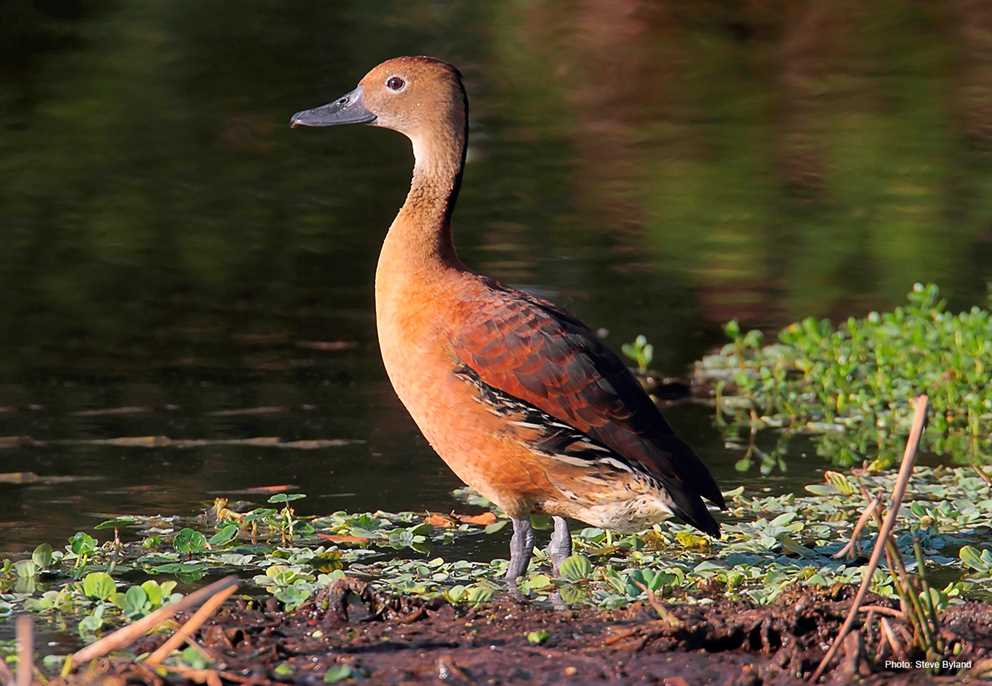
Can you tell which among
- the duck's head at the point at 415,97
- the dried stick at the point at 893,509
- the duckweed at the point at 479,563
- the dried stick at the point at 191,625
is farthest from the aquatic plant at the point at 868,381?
the dried stick at the point at 191,625

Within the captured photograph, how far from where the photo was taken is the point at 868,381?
9.29 m

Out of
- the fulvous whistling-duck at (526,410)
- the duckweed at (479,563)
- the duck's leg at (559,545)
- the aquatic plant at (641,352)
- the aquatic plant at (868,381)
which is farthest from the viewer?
the aquatic plant at (641,352)

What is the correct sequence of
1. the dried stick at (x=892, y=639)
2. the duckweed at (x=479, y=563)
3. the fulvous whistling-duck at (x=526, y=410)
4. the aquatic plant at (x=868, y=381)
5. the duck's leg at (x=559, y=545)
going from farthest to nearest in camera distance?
the aquatic plant at (x=868, y=381), the duck's leg at (x=559, y=545), the fulvous whistling-duck at (x=526, y=410), the duckweed at (x=479, y=563), the dried stick at (x=892, y=639)

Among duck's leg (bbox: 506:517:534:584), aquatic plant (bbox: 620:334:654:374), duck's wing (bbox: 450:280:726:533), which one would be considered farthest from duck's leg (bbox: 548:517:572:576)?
aquatic plant (bbox: 620:334:654:374)

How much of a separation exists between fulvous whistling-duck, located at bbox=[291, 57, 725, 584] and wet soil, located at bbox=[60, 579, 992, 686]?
2.09ft

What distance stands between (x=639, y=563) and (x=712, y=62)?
1467 centimetres

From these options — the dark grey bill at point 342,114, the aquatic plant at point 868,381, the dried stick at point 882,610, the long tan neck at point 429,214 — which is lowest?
the dried stick at point 882,610

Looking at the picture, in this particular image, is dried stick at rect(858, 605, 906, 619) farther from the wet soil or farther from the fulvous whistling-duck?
the fulvous whistling-duck

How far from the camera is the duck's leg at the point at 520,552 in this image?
6.33 m

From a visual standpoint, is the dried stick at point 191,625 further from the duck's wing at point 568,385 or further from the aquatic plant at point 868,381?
the aquatic plant at point 868,381

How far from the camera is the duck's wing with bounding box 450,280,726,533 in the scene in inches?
247

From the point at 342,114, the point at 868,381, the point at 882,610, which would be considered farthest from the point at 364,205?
the point at 882,610

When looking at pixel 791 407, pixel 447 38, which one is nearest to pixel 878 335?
pixel 791 407

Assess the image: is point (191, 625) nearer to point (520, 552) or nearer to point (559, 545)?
point (520, 552)
